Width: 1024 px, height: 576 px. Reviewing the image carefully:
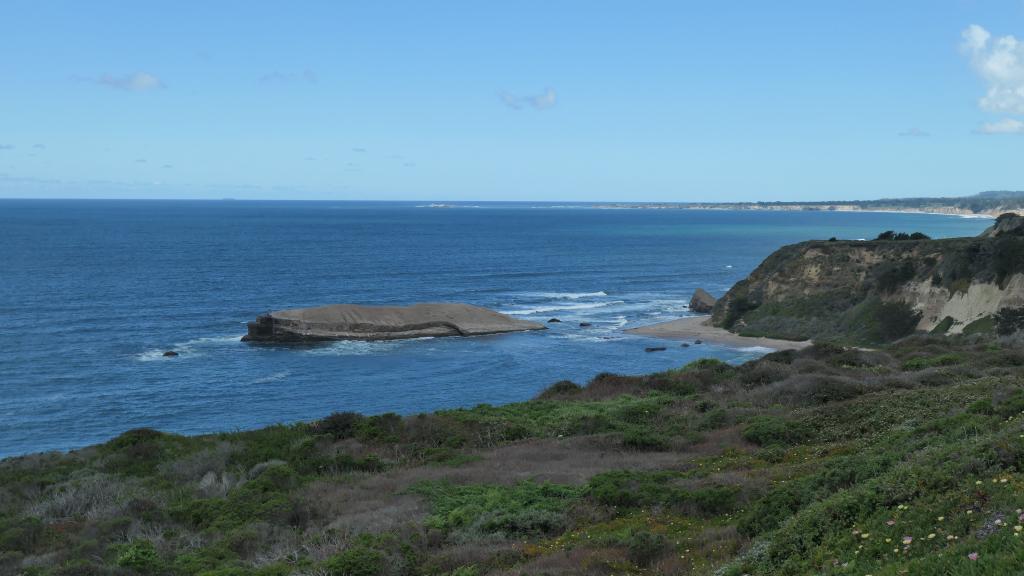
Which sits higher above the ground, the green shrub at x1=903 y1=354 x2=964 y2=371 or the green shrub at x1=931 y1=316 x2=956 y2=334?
the green shrub at x1=903 y1=354 x2=964 y2=371

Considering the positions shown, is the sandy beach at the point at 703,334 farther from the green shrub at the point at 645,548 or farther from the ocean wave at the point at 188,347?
the green shrub at the point at 645,548

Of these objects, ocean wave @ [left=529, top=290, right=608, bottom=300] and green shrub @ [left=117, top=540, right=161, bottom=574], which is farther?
ocean wave @ [left=529, top=290, right=608, bottom=300]

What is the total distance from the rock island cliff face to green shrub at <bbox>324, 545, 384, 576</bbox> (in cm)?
6146

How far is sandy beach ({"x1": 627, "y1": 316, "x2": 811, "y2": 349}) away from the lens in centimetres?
7531

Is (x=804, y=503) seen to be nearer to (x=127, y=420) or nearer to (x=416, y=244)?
(x=127, y=420)

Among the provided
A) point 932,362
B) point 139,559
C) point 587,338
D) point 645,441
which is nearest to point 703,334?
point 587,338

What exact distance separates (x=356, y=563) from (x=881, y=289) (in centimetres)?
7096

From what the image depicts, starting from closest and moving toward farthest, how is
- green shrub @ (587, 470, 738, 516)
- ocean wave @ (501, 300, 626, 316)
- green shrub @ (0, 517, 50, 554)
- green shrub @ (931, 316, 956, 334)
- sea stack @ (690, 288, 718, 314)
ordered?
1. green shrub @ (587, 470, 738, 516)
2. green shrub @ (0, 517, 50, 554)
3. green shrub @ (931, 316, 956, 334)
4. ocean wave @ (501, 300, 626, 316)
5. sea stack @ (690, 288, 718, 314)

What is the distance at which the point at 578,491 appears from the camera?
22531 mm

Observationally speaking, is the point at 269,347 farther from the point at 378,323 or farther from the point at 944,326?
the point at 944,326

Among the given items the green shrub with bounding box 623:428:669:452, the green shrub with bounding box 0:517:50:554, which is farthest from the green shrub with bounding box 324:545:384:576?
the green shrub with bounding box 623:428:669:452

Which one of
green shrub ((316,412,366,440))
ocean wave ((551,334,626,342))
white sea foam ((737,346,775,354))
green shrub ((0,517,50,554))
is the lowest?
white sea foam ((737,346,775,354))

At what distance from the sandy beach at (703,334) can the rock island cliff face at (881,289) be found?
1.69 metres

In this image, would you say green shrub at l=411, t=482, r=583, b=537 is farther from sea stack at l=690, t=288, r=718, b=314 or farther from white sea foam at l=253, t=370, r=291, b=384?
sea stack at l=690, t=288, r=718, b=314
